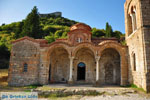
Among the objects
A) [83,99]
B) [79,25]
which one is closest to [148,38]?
[83,99]

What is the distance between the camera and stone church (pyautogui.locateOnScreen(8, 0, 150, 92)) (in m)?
9.21

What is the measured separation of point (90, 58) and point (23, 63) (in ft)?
26.3

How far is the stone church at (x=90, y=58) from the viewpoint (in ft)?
30.2

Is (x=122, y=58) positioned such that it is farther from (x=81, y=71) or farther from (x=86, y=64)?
(x=81, y=71)

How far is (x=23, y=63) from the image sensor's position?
12.0 m

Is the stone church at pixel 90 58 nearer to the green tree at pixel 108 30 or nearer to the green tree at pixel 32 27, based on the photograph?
the green tree at pixel 32 27

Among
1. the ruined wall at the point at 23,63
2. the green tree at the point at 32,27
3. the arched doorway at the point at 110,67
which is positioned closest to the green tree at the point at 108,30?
the green tree at the point at 32,27

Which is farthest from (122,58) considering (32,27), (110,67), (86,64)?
(32,27)

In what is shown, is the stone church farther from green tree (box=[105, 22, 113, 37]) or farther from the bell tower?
green tree (box=[105, 22, 113, 37])

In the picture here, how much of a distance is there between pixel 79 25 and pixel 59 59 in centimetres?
604

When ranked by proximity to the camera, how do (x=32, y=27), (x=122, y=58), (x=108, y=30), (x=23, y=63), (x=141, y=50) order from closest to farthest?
1. (x=141, y=50)
2. (x=122, y=58)
3. (x=23, y=63)
4. (x=32, y=27)
5. (x=108, y=30)

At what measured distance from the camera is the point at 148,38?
877cm

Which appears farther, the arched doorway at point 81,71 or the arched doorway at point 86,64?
the arched doorway at point 81,71

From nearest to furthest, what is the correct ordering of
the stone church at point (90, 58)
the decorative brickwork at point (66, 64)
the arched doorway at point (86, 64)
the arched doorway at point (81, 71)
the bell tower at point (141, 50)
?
the bell tower at point (141, 50) < the stone church at point (90, 58) < the decorative brickwork at point (66, 64) < the arched doorway at point (86, 64) < the arched doorway at point (81, 71)
